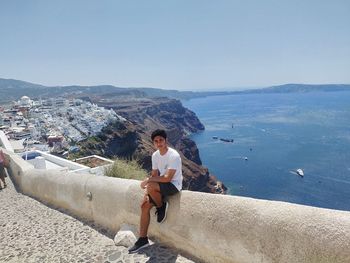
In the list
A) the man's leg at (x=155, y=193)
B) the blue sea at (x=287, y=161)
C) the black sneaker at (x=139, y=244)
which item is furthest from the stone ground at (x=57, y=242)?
the blue sea at (x=287, y=161)

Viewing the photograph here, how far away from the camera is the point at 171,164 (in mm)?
4133

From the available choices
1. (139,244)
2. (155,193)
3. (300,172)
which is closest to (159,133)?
(155,193)

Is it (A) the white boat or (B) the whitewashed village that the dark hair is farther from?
(A) the white boat

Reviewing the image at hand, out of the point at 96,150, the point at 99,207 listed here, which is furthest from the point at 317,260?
the point at 96,150

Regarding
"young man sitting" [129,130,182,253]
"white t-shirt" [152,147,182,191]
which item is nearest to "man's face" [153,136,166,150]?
"young man sitting" [129,130,182,253]

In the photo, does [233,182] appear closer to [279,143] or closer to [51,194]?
[279,143]

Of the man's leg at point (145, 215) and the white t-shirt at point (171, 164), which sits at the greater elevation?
the white t-shirt at point (171, 164)

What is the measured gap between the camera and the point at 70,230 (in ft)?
18.0

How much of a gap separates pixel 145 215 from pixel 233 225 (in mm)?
1246

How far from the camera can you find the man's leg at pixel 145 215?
4.20 meters

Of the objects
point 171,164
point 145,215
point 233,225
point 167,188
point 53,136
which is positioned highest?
point 171,164

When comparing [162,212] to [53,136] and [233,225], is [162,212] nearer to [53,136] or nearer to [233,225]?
[233,225]

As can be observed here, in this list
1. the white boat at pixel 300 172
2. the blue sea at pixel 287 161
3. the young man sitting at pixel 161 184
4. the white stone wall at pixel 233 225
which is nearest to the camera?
the white stone wall at pixel 233 225

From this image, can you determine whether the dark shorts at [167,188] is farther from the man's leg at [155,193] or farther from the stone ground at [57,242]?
the stone ground at [57,242]
